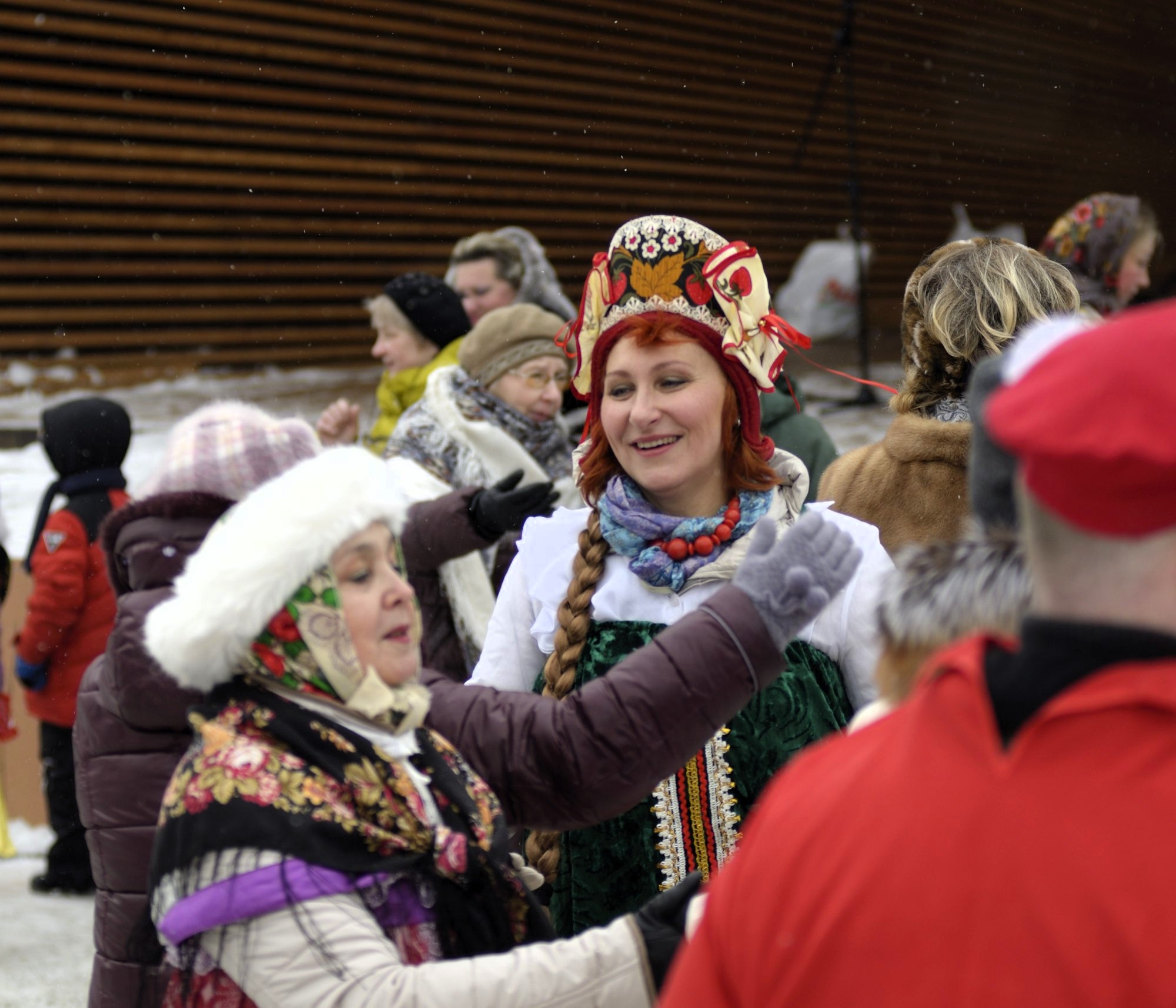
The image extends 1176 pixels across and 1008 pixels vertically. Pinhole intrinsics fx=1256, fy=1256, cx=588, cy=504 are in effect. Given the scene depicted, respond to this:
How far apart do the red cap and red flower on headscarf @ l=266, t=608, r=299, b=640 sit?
39.2 inches

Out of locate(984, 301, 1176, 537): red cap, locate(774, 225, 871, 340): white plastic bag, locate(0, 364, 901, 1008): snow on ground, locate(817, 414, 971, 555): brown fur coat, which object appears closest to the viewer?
locate(984, 301, 1176, 537): red cap

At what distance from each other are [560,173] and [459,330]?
18.5 feet

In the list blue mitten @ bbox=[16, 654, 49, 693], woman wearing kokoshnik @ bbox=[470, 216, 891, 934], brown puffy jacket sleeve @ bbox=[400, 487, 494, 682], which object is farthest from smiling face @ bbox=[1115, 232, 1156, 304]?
blue mitten @ bbox=[16, 654, 49, 693]

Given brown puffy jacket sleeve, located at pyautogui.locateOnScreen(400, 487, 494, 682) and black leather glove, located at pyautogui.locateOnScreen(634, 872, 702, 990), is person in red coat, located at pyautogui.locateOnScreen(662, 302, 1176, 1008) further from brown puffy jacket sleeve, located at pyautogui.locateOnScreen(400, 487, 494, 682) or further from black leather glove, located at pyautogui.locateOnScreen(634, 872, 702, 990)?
brown puffy jacket sleeve, located at pyautogui.locateOnScreen(400, 487, 494, 682)

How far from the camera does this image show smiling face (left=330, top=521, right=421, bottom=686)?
163cm

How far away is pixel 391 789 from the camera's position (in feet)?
5.18

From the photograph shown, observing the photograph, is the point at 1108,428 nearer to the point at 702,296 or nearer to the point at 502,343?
the point at 702,296

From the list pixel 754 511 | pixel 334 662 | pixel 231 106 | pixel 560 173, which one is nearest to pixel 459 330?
pixel 754 511

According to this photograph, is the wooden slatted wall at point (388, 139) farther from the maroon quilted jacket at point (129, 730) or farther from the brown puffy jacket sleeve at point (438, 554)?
the maroon quilted jacket at point (129, 730)

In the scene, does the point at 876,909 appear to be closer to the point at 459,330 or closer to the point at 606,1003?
the point at 606,1003

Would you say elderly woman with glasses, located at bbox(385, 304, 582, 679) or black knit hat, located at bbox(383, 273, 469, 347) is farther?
black knit hat, located at bbox(383, 273, 469, 347)

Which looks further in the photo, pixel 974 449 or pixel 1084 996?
pixel 974 449

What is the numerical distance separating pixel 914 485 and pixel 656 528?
0.81m

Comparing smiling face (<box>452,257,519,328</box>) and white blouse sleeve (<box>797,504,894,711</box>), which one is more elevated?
smiling face (<box>452,257,519,328</box>)
